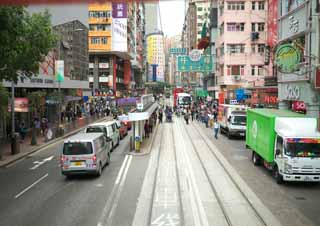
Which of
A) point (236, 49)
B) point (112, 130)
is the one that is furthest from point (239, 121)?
point (236, 49)

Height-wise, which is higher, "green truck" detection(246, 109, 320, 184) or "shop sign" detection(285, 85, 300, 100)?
"shop sign" detection(285, 85, 300, 100)

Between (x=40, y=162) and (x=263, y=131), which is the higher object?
(x=263, y=131)

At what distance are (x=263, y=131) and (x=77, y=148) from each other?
818 centimetres

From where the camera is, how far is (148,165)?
75.9 ft

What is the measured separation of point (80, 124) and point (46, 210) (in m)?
35.8

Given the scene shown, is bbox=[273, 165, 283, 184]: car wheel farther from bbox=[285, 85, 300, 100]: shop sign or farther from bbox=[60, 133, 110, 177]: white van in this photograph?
bbox=[285, 85, 300, 100]: shop sign

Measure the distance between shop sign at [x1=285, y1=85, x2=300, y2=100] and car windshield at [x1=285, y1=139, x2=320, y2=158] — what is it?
11005 millimetres

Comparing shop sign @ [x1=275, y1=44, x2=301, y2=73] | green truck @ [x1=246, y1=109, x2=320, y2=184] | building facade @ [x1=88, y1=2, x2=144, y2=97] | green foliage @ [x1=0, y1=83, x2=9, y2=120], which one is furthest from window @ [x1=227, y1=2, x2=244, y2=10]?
green truck @ [x1=246, y1=109, x2=320, y2=184]

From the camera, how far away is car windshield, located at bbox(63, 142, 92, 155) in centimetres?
1906

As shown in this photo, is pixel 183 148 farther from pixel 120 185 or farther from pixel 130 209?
pixel 130 209

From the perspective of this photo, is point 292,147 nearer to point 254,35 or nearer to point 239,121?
point 239,121

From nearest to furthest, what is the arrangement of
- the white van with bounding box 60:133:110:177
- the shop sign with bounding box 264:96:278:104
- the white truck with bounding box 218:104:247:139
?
the white van with bounding box 60:133:110:177
the shop sign with bounding box 264:96:278:104
the white truck with bounding box 218:104:247:139

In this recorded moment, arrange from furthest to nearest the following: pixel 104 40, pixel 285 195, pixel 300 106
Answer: pixel 104 40 → pixel 300 106 → pixel 285 195

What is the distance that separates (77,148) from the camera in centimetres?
1909
